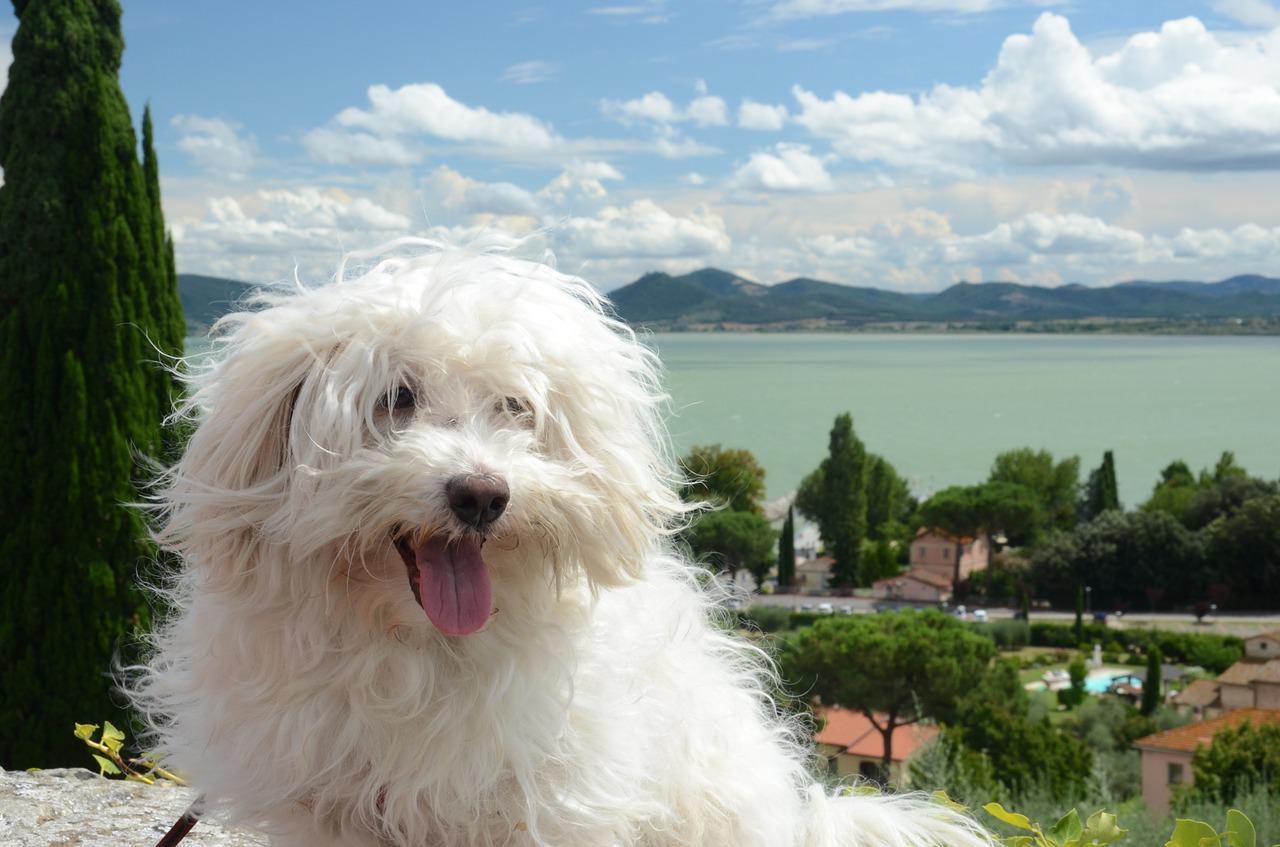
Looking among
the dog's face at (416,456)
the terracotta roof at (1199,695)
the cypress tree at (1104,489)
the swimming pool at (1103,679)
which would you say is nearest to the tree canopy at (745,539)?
the swimming pool at (1103,679)

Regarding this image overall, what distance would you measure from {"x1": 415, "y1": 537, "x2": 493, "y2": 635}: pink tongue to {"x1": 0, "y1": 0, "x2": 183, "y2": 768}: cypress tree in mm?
8607

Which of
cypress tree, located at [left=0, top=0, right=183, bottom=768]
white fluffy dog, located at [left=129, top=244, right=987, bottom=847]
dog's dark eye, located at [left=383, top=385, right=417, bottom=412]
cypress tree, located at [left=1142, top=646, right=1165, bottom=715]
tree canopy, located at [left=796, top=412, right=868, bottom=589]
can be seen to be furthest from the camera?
tree canopy, located at [left=796, top=412, right=868, bottom=589]

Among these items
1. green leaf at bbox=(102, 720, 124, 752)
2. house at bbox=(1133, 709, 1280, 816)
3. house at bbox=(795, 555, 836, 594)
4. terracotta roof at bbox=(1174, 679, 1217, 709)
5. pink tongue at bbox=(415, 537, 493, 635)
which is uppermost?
pink tongue at bbox=(415, 537, 493, 635)

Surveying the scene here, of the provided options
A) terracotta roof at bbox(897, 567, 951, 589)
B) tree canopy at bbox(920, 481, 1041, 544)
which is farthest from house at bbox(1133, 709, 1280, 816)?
tree canopy at bbox(920, 481, 1041, 544)

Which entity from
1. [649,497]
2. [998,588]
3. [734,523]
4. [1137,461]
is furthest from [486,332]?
[1137,461]

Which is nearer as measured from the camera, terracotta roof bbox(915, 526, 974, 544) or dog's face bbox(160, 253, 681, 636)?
dog's face bbox(160, 253, 681, 636)

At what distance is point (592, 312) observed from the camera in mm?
2480

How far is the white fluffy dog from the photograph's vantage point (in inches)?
81.8

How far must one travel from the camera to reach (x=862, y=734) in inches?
A: 1347

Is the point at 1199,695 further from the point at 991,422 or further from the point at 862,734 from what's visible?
the point at 991,422

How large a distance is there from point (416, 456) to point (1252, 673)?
41501mm

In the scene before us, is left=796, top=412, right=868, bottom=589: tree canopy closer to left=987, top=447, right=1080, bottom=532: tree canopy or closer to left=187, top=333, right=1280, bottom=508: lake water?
left=187, top=333, right=1280, bottom=508: lake water

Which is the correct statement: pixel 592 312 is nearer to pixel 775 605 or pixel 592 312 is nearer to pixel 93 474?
pixel 93 474

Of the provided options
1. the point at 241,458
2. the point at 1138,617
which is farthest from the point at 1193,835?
the point at 1138,617
